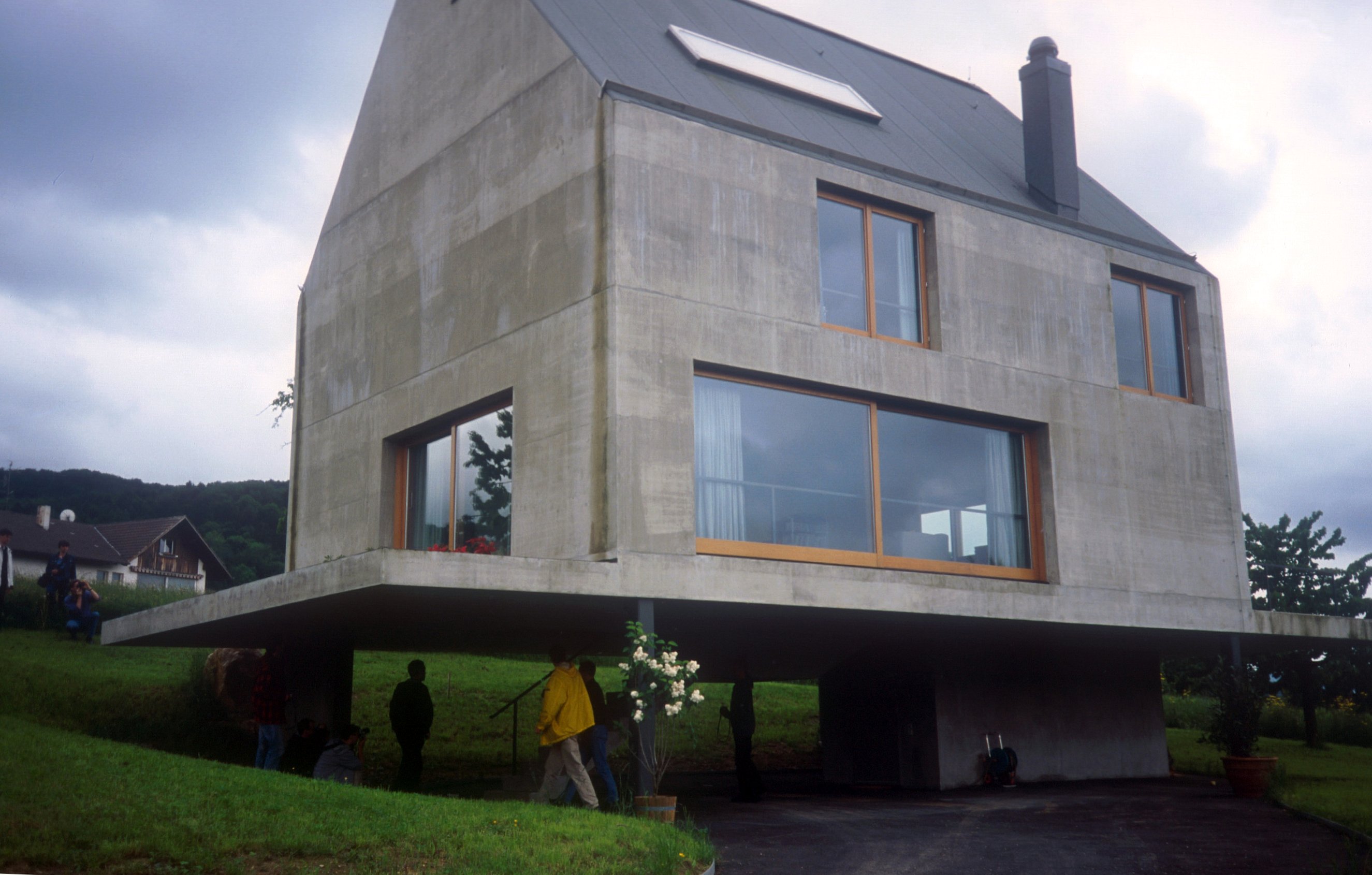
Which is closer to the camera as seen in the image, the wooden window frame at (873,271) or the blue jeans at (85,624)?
the wooden window frame at (873,271)

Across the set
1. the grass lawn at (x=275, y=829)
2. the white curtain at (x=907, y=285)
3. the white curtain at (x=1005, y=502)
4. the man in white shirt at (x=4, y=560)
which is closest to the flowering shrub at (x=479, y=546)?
the grass lawn at (x=275, y=829)

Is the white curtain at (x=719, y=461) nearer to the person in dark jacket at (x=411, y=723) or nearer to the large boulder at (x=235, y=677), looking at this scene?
the person in dark jacket at (x=411, y=723)

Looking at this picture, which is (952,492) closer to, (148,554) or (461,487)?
(461,487)

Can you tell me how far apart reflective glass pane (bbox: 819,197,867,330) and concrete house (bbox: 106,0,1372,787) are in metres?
0.04

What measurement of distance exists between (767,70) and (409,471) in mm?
7007

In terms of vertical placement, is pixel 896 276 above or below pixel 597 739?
above

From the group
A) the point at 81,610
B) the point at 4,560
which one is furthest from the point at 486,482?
the point at 81,610

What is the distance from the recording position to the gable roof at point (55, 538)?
41.8m

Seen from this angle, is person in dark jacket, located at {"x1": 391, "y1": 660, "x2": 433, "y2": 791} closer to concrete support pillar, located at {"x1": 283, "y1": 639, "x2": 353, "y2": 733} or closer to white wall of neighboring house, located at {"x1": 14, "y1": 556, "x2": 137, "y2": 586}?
concrete support pillar, located at {"x1": 283, "y1": 639, "x2": 353, "y2": 733}

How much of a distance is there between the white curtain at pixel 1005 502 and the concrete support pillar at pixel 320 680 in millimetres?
8173

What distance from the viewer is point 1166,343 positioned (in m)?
17.8

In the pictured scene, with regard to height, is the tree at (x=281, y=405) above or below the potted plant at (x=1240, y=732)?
above

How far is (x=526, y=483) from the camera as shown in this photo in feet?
43.0

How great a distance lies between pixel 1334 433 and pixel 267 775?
53.2 ft
